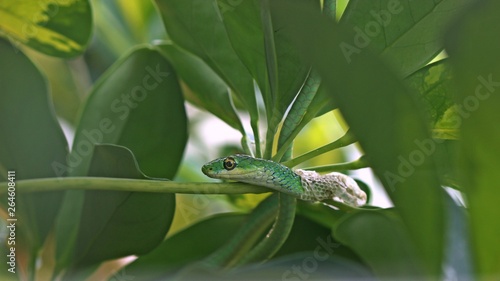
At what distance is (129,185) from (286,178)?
0.52 feet

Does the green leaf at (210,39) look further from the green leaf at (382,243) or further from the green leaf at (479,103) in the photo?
the green leaf at (479,103)

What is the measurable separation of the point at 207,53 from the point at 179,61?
0.12m

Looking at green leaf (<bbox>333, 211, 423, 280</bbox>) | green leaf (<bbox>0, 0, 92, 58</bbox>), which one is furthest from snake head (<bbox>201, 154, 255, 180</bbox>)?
green leaf (<bbox>0, 0, 92, 58</bbox>)

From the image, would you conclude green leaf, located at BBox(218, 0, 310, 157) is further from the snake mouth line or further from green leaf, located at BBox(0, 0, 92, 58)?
green leaf, located at BBox(0, 0, 92, 58)

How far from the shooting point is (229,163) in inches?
24.8

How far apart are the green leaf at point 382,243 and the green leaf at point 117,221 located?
204 millimetres

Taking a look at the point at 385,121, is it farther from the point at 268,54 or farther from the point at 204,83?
the point at 204,83

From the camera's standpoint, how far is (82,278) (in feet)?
2.43

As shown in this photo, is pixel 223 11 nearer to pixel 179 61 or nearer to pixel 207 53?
pixel 207 53

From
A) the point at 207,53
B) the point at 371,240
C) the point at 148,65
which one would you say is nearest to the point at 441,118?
the point at 371,240

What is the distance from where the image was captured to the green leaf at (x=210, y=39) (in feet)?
2.23

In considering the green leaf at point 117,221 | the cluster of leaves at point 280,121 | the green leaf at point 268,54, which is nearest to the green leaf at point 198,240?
the cluster of leaves at point 280,121

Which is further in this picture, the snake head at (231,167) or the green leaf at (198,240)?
the green leaf at (198,240)

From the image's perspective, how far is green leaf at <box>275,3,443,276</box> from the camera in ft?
1.29
